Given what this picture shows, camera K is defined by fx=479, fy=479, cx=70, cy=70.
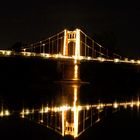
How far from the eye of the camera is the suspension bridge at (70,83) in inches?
540

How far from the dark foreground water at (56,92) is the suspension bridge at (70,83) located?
0.45 m

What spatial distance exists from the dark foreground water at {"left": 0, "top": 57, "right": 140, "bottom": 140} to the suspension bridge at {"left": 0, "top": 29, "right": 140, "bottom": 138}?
45cm

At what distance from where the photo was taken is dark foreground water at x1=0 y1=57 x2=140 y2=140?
1187cm

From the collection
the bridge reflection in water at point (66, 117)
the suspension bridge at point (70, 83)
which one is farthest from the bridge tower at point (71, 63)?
the bridge reflection in water at point (66, 117)

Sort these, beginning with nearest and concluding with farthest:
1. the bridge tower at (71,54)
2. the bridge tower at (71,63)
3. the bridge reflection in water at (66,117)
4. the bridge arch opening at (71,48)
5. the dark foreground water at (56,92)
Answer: the dark foreground water at (56,92) → the bridge reflection in water at (66,117) → the bridge tower at (71,63) → the bridge tower at (71,54) → the bridge arch opening at (71,48)

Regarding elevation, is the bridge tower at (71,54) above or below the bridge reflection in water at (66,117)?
above

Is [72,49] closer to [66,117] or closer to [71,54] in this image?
[71,54]

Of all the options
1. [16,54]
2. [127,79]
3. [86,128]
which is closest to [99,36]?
[127,79]

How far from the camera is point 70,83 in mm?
42250

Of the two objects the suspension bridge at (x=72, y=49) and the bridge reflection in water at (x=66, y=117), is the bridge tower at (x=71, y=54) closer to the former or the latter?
the suspension bridge at (x=72, y=49)

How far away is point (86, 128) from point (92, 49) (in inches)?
1488

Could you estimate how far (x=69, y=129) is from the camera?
489 inches

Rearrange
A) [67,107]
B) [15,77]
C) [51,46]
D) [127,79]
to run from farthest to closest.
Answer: [127,79]
[51,46]
[15,77]
[67,107]

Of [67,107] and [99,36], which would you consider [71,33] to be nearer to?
[99,36]
